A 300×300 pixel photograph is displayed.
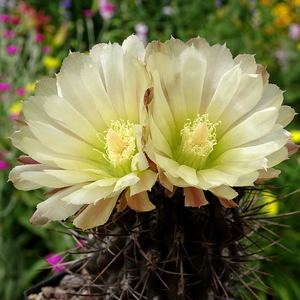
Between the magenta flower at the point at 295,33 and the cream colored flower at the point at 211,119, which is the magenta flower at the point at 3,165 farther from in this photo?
the magenta flower at the point at 295,33

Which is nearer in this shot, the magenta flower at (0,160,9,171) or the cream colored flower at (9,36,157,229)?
the cream colored flower at (9,36,157,229)

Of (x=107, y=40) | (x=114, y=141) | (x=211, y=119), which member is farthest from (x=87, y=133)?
(x=107, y=40)

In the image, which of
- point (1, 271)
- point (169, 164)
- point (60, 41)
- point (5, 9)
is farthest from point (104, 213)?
point (5, 9)

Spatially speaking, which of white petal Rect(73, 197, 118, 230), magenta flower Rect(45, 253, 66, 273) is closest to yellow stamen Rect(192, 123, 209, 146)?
white petal Rect(73, 197, 118, 230)

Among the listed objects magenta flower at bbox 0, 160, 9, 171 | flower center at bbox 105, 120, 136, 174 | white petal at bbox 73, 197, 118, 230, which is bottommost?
magenta flower at bbox 0, 160, 9, 171

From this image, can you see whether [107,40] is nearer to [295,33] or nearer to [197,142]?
[295,33]

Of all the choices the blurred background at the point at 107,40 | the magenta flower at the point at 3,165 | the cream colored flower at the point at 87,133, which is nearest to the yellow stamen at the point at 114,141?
the cream colored flower at the point at 87,133

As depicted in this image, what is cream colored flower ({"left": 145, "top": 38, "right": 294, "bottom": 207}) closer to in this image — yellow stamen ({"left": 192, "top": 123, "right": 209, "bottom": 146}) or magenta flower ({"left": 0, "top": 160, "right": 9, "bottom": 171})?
yellow stamen ({"left": 192, "top": 123, "right": 209, "bottom": 146})

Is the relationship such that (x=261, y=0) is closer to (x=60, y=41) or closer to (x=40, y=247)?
(x=60, y=41)
